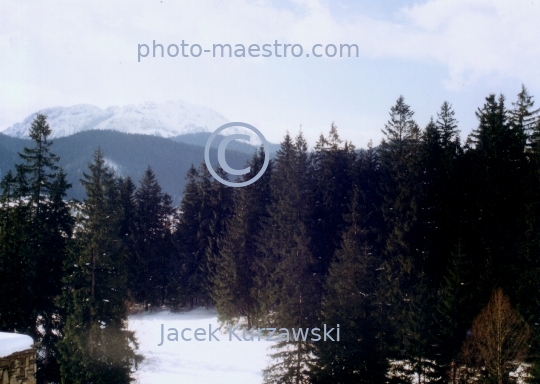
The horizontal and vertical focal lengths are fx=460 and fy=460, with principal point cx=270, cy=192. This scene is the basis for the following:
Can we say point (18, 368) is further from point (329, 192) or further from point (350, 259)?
point (329, 192)

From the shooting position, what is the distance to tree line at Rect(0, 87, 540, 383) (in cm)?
1150

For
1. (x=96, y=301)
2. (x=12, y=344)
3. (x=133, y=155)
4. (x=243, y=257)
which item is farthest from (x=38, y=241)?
(x=133, y=155)

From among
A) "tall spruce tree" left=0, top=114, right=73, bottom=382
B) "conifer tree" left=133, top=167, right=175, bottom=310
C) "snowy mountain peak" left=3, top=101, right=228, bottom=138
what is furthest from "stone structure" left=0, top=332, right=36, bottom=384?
"conifer tree" left=133, top=167, right=175, bottom=310

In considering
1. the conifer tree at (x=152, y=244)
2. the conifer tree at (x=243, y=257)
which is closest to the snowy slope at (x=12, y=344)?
the conifer tree at (x=243, y=257)

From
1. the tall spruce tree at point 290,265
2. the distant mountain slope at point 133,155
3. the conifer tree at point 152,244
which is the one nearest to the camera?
the tall spruce tree at point 290,265

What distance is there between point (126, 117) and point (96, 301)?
6.69 metres

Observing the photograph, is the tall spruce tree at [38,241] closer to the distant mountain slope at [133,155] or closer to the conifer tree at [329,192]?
the distant mountain slope at [133,155]

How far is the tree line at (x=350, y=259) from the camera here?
1150 centimetres

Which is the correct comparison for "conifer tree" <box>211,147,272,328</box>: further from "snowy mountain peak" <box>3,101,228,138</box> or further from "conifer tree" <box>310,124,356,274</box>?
"snowy mountain peak" <box>3,101,228,138</box>

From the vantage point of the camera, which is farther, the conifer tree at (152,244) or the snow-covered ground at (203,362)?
the conifer tree at (152,244)

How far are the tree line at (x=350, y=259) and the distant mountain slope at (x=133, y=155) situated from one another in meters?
7.20

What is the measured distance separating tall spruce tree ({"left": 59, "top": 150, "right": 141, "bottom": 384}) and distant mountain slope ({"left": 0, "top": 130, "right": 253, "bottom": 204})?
9.50 m

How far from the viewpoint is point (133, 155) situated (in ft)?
98.2

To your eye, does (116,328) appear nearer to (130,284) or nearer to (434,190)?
(130,284)
